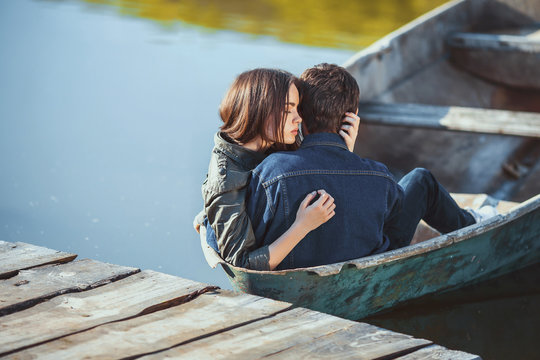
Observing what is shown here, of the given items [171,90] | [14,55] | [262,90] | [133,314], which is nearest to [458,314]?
[262,90]

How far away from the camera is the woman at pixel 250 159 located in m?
2.16

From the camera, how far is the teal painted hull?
2281 millimetres

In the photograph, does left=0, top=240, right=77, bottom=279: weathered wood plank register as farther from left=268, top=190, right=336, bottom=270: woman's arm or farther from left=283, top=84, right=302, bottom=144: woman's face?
left=283, top=84, right=302, bottom=144: woman's face

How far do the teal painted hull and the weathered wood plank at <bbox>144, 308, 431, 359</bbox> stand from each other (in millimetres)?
420

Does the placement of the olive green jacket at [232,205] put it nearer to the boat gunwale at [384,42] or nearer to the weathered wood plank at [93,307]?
the weathered wood plank at [93,307]

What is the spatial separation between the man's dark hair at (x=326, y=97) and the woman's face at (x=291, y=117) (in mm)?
60

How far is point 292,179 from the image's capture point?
216cm

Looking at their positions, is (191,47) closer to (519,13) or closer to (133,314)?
(519,13)

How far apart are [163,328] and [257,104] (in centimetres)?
71

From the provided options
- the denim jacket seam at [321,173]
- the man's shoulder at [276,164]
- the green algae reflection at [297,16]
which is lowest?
the denim jacket seam at [321,173]

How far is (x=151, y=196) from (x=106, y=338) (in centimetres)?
241

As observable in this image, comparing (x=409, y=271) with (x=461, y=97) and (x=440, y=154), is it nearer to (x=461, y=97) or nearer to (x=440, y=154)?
(x=440, y=154)

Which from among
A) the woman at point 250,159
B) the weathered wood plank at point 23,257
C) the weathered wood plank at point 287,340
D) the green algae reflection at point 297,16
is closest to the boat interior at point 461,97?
the woman at point 250,159

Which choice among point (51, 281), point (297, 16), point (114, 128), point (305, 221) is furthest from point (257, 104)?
point (297, 16)
